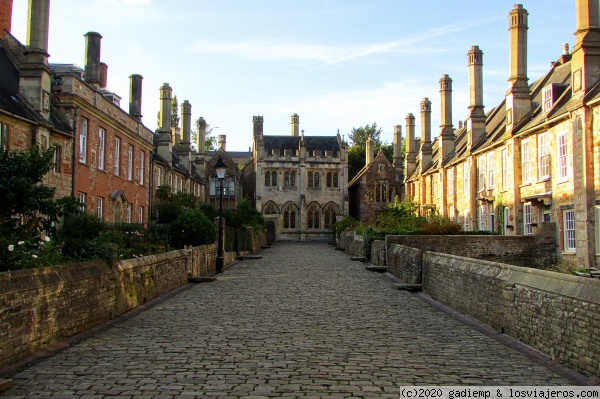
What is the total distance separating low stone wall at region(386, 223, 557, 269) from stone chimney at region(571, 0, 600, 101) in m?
6.17

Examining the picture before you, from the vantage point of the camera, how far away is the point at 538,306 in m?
8.09

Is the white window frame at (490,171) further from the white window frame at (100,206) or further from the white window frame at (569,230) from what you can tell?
the white window frame at (100,206)

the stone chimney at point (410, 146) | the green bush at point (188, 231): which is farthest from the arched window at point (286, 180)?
the green bush at point (188, 231)

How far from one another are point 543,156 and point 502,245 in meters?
4.81

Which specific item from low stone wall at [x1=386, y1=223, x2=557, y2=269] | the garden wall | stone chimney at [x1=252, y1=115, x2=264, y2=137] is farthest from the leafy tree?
stone chimney at [x1=252, y1=115, x2=264, y2=137]

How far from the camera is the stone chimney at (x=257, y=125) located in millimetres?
70000

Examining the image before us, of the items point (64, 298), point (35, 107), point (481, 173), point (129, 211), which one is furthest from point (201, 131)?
point (64, 298)

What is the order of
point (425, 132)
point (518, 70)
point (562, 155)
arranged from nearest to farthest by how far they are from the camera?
point (562, 155), point (518, 70), point (425, 132)

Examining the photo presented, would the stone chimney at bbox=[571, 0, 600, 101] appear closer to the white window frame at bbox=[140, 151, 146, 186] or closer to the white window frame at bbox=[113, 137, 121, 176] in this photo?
the white window frame at bbox=[113, 137, 121, 176]

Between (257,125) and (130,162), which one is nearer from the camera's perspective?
(130,162)

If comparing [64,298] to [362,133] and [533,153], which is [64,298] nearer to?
[533,153]

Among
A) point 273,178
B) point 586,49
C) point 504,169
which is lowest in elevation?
point 504,169

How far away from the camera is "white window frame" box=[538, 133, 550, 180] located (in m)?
25.5

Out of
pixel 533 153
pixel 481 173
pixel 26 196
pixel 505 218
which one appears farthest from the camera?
pixel 481 173
